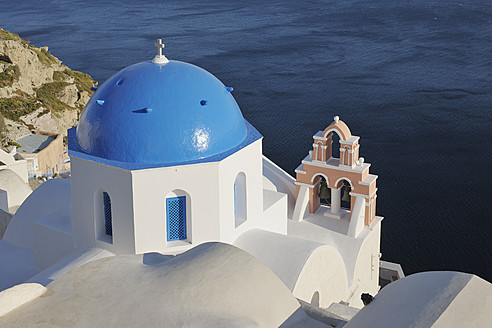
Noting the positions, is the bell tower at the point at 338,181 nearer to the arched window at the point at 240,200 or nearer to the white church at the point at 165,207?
the white church at the point at 165,207

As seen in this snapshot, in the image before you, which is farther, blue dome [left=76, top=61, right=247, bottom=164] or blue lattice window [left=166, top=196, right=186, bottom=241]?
blue lattice window [left=166, top=196, right=186, bottom=241]

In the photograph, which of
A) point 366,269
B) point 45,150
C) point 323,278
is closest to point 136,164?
point 323,278

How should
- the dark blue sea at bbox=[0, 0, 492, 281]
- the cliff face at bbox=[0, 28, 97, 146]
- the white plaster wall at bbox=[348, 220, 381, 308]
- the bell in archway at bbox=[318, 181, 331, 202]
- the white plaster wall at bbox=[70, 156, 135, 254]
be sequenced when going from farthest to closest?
the cliff face at bbox=[0, 28, 97, 146], the dark blue sea at bbox=[0, 0, 492, 281], the bell in archway at bbox=[318, 181, 331, 202], the white plaster wall at bbox=[348, 220, 381, 308], the white plaster wall at bbox=[70, 156, 135, 254]

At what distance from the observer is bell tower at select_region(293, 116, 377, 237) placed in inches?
478

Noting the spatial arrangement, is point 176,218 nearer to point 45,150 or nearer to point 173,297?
point 173,297

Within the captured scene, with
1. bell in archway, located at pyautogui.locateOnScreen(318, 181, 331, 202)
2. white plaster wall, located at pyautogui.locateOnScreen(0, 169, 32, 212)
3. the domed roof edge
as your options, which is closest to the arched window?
the domed roof edge

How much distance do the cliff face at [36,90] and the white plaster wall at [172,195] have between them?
20.8 m

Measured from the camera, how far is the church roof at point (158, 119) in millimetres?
8414

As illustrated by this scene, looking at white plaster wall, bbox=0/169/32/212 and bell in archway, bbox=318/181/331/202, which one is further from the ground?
bell in archway, bbox=318/181/331/202

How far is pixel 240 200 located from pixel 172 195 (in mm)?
1223

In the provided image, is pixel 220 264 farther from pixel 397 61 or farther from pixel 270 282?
pixel 397 61

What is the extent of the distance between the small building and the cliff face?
2.34ft

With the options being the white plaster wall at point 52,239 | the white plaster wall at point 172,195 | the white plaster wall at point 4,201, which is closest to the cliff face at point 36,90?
the white plaster wall at point 4,201

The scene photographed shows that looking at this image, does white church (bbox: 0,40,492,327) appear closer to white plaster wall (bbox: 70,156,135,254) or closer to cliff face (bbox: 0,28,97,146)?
white plaster wall (bbox: 70,156,135,254)
